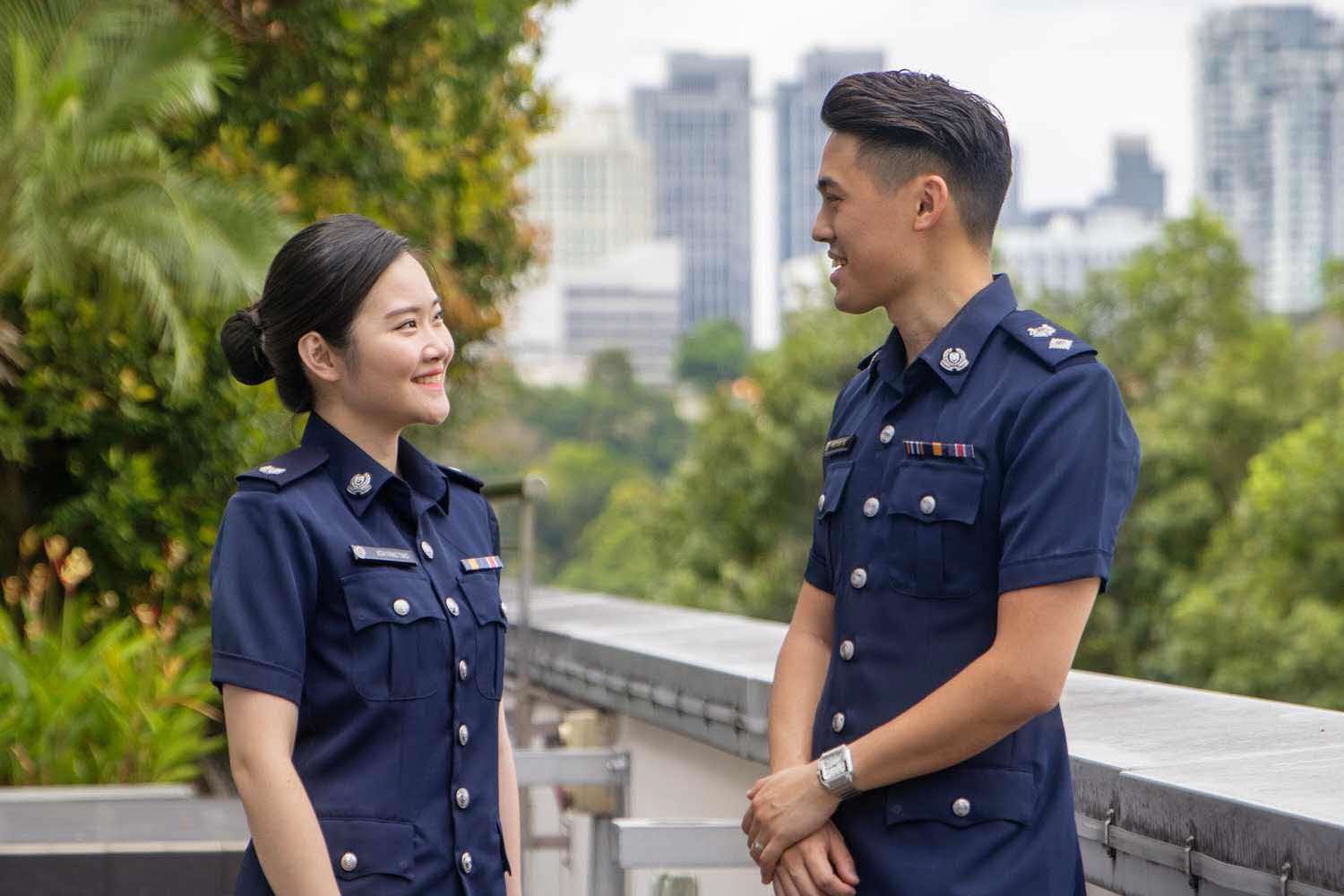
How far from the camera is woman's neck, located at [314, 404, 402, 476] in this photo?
236 cm

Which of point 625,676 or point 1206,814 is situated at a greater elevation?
point 1206,814

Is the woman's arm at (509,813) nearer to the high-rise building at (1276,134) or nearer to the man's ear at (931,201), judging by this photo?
the man's ear at (931,201)

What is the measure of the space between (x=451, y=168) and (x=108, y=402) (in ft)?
11.0

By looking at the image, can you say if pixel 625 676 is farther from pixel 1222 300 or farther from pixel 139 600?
pixel 1222 300

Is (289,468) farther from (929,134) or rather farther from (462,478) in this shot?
(929,134)

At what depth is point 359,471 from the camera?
2326 mm

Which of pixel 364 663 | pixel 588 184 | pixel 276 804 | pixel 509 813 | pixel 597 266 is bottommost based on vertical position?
pixel 597 266

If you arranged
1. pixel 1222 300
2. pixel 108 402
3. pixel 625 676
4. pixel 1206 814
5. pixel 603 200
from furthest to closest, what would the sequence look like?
pixel 603 200, pixel 1222 300, pixel 108 402, pixel 625 676, pixel 1206 814

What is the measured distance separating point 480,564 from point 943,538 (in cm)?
69

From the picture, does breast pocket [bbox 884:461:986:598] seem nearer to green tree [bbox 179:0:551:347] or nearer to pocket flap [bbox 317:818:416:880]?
pocket flap [bbox 317:818:416:880]

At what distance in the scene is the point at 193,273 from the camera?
8031mm

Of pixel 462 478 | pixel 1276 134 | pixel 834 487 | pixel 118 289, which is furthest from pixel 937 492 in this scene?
pixel 1276 134

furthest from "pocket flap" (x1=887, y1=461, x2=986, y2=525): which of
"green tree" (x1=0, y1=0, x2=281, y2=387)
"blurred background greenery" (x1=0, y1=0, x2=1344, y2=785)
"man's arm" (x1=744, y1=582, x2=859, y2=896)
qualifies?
"green tree" (x1=0, y1=0, x2=281, y2=387)

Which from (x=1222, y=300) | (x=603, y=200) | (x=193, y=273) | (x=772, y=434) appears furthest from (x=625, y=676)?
(x=603, y=200)
